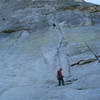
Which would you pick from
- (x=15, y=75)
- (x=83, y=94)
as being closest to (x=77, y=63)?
(x=83, y=94)

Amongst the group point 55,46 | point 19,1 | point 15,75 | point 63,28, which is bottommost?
point 15,75

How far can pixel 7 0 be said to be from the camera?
591 inches

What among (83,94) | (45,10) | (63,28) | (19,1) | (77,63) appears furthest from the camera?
(19,1)

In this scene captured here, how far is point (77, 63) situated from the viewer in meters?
8.92

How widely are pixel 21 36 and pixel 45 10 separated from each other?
3226 mm

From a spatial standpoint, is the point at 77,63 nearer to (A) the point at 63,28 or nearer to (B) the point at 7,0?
(A) the point at 63,28

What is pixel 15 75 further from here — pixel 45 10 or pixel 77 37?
pixel 45 10

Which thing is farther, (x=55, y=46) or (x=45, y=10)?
(x=45, y=10)

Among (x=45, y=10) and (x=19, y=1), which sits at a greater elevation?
(x=19, y=1)

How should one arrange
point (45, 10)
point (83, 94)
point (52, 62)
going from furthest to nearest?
point (45, 10) → point (52, 62) → point (83, 94)

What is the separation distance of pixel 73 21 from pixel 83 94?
699 centimetres

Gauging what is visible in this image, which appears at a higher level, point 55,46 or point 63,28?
point 63,28

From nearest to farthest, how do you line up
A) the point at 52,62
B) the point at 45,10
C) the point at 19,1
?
the point at 52,62, the point at 45,10, the point at 19,1

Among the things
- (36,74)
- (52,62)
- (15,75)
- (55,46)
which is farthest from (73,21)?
(15,75)
